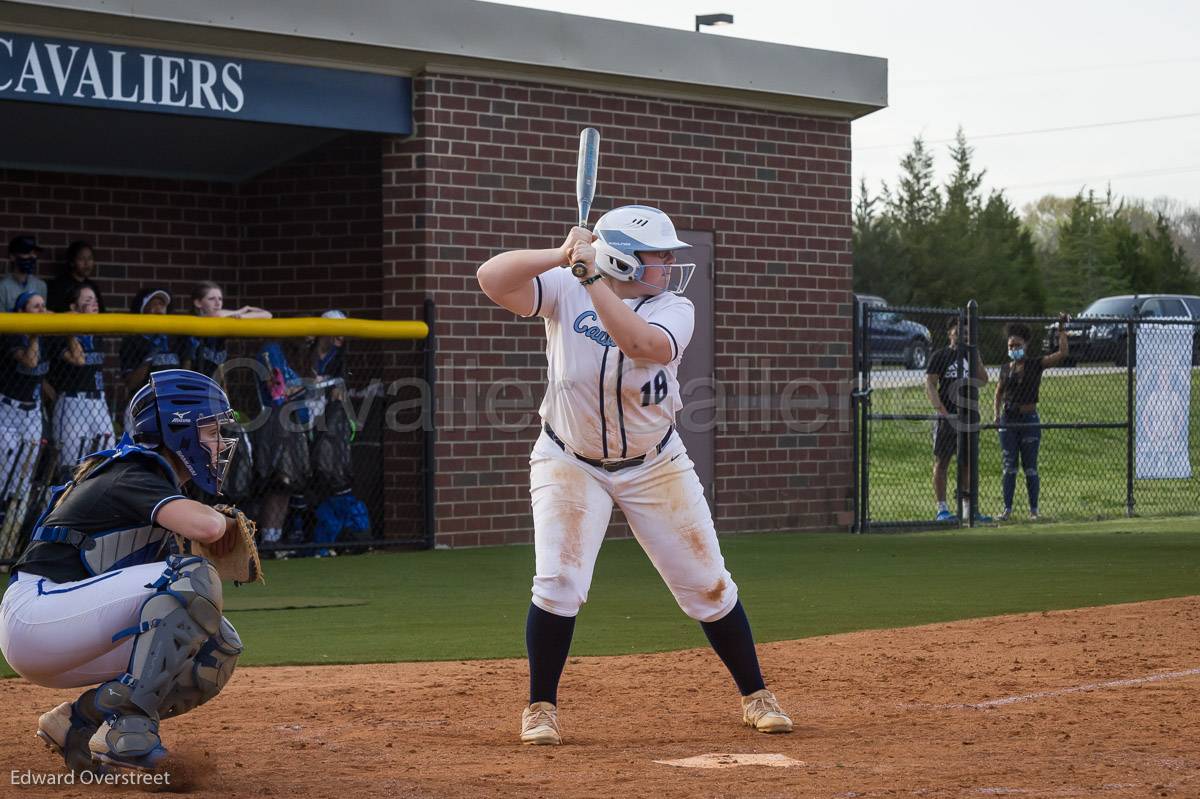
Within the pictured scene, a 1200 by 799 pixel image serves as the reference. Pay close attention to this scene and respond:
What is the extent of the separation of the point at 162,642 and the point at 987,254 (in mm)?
55129

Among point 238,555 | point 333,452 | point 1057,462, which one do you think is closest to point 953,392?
point 333,452

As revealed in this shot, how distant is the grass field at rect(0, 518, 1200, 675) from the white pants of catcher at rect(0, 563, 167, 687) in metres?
3.11

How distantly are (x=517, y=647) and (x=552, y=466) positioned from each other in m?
2.82

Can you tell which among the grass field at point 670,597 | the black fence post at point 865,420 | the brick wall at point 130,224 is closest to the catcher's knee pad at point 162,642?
the grass field at point 670,597

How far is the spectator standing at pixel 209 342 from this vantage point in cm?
1296

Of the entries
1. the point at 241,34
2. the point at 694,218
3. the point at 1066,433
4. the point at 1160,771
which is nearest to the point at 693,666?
the point at 1160,771

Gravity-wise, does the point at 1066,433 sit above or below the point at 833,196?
below

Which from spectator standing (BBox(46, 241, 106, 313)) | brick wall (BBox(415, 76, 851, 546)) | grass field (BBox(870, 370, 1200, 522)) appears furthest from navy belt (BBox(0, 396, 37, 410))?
grass field (BBox(870, 370, 1200, 522))

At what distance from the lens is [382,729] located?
21.6 ft

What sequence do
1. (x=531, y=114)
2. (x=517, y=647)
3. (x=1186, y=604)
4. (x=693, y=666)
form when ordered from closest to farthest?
(x=693, y=666) < (x=517, y=647) < (x=1186, y=604) < (x=531, y=114)

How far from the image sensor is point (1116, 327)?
105 feet

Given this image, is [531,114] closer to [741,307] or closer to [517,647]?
[741,307]

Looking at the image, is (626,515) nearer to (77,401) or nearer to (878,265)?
(77,401)

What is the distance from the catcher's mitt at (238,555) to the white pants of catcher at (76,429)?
7.33m
